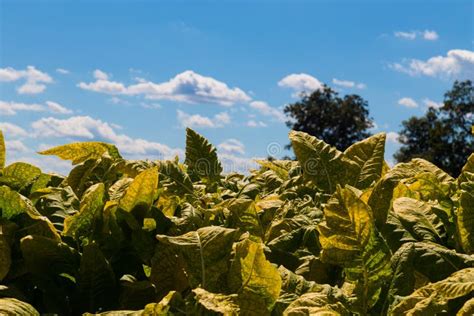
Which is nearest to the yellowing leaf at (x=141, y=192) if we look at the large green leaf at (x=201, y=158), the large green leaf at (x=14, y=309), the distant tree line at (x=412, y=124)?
the large green leaf at (x=14, y=309)

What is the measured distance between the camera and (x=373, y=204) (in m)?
1.98

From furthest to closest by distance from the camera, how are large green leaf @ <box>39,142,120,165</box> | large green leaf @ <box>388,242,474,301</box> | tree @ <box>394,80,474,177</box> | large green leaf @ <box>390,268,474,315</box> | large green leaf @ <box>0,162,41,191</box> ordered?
tree @ <box>394,80,474,177</box>, large green leaf @ <box>39,142,120,165</box>, large green leaf @ <box>0,162,41,191</box>, large green leaf @ <box>388,242,474,301</box>, large green leaf @ <box>390,268,474,315</box>

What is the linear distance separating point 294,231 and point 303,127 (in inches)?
2603

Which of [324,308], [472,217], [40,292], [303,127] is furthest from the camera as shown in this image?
[303,127]

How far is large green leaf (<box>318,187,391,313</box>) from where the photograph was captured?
1626 mm

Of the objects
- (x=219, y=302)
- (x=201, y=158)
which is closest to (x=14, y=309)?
(x=219, y=302)

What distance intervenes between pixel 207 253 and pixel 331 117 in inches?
2649

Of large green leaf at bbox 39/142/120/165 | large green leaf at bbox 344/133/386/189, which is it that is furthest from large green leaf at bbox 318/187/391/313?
large green leaf at bbox 39/142/120/165

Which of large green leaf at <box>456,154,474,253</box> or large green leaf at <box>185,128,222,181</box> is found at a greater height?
large green leaf at <box>185,128,222,181</box>

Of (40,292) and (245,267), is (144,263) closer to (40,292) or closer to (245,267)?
(40,292)

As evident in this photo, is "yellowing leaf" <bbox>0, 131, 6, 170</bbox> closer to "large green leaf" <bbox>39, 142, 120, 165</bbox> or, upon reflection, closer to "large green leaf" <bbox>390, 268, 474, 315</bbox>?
"large green leaf" <bbox>39, 142, 120, 165</bbox>

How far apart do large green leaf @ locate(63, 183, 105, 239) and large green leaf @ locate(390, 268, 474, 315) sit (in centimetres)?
96

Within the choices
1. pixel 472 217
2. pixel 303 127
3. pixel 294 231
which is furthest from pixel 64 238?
pixel 303 127

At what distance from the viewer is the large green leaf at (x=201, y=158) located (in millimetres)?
3170
